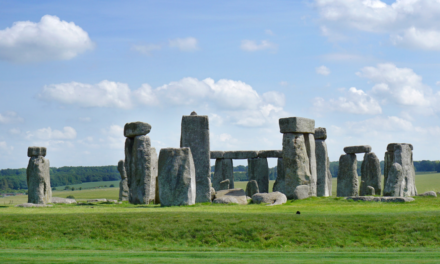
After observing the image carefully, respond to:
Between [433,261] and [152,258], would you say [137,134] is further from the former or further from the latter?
[433,261]

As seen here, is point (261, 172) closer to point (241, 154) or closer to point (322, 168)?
point (241, 154)

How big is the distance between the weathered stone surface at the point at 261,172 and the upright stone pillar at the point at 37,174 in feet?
49.2

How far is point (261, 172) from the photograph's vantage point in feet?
111

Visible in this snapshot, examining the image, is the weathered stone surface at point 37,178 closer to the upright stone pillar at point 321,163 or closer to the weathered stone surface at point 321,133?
the upright stone pillar at point 321,163

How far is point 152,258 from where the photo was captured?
11.0 m

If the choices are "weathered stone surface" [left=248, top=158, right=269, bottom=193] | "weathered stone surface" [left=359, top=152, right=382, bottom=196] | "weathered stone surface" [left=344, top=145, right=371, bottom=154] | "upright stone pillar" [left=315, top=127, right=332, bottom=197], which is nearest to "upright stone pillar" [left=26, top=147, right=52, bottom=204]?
"upright stone pillar" [left=315, top=127, right=332, bottom=197]

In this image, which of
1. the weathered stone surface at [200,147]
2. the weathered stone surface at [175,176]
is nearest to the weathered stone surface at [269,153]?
the weathered stone surface at [200,147]

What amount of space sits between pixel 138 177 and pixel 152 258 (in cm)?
1167

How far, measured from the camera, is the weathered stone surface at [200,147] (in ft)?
68.0

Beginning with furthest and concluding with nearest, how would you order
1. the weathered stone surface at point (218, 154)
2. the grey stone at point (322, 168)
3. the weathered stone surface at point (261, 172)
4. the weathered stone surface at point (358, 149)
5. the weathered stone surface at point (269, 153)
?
the weathered stone surface at point (218, 154), the weathered stone surface at point (261, 172), the weathered stone surface at point (269, 153), the weathered stone surface at point (358, 149), the grey stone at point (322, 168)

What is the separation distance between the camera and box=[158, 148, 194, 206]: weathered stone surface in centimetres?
1850

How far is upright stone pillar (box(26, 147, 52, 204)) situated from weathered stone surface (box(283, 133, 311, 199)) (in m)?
10.6

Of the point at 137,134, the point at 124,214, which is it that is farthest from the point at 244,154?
the point at 124,214

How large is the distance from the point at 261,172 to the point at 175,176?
15953 millimetres
